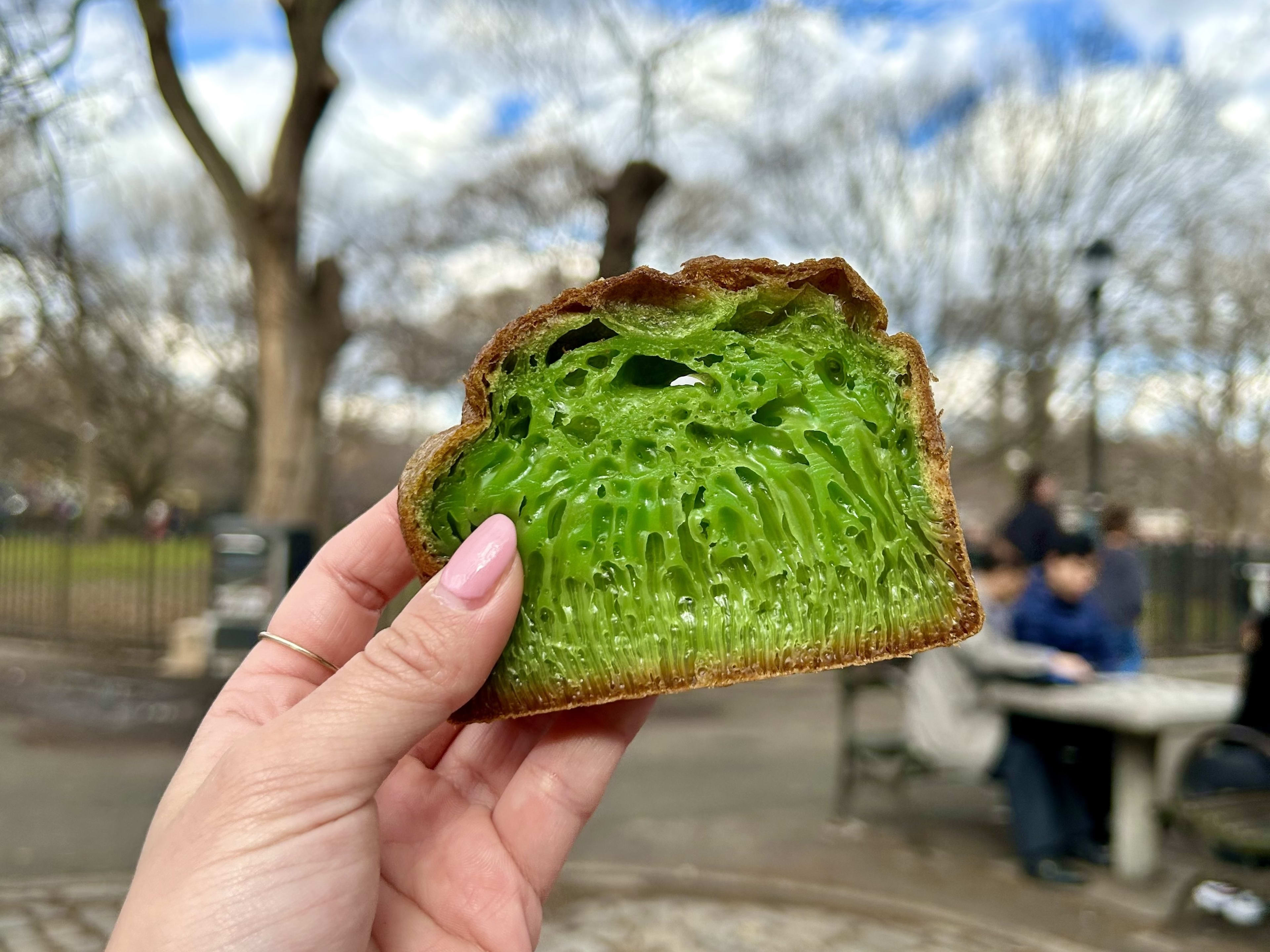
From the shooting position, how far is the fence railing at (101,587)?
39.3 ft

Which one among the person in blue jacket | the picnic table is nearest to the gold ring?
the picnic table

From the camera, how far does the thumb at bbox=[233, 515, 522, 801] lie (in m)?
1.75

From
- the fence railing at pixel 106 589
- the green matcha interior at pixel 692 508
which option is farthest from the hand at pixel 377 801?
the fence railing at pixel 106 589

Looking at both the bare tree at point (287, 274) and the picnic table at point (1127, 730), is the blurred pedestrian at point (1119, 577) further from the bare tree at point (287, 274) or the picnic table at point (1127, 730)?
the bare tree at point (287, 274)

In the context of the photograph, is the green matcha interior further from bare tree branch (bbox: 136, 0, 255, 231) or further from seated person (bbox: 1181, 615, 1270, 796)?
bare tree branch (bbox: 136, 0, 255, 231)

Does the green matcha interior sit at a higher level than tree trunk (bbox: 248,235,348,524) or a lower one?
lower

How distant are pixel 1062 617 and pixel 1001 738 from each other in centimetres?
90

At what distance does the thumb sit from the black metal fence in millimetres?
14848

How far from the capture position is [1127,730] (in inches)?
203

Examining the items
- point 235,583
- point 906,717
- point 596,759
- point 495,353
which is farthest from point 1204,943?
point 235,583

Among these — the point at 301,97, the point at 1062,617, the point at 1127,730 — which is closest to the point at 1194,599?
the point at 1062,617

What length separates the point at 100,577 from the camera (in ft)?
40.6

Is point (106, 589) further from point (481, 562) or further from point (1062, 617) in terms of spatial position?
point (481, 562)

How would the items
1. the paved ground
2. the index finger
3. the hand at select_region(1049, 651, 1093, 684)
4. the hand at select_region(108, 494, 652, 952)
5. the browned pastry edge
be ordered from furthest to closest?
1. the hand at select_region(1049, 651, 1093, 684)
2. the paved ground
3. the index finger
4. the browned pastry edge
5. the hand at select_region(108, 494, 652, 952)
